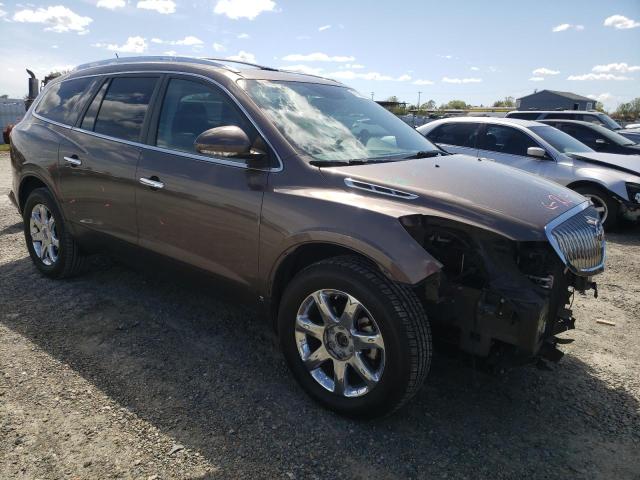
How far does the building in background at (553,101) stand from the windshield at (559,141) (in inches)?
1509

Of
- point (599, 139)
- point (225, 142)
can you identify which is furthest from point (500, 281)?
point (599, 139)

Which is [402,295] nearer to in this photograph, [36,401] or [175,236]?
[175,236]

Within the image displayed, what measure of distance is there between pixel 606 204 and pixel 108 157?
6816 millimetres

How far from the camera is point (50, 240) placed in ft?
15.0

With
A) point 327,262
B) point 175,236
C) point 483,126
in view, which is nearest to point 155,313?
point 175,236

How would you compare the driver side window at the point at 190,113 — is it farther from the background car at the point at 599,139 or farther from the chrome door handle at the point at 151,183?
the background car at the point at 599,139

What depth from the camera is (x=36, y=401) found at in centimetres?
280

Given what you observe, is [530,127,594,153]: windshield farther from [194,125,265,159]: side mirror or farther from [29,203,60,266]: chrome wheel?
[29,203,60,266]: chrome wheel

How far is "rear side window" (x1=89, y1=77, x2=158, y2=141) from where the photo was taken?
11.9 feet

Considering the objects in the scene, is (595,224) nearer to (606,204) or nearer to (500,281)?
(500,281)

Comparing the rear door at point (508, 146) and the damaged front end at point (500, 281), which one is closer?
the damaged front end at point (500, 281)

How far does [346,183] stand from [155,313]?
2138 millimetres

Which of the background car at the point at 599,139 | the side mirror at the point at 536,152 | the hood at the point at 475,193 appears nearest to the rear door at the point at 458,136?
the side mirror at the point at 536,152

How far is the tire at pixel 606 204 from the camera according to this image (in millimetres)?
7242
